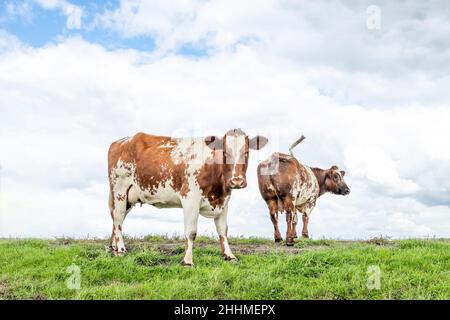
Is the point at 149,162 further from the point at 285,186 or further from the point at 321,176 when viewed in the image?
the point at 321,176

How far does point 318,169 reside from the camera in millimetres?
23203

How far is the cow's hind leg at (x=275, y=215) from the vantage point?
17.8 m

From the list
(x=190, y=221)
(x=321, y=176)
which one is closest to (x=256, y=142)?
(x=190, y=221)

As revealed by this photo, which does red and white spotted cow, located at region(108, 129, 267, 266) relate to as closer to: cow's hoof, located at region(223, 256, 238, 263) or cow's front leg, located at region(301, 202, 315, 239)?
cow's hoof, located at region(223, 256, 238, 263)

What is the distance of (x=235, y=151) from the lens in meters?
12.2

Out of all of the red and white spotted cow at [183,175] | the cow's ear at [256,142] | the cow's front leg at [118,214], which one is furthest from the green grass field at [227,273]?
the cow's ear at [256,142]

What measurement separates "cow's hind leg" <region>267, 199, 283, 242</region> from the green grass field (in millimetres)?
2394

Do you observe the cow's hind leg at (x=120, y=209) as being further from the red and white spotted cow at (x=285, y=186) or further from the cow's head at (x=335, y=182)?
the cow's head at (x=335, y=182)

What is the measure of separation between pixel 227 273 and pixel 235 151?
262 cm

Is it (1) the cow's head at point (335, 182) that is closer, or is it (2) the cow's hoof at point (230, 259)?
(2) the cow's hoof at point (230, 259)

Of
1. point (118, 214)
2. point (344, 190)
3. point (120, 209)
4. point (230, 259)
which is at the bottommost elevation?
point (230, 259)
